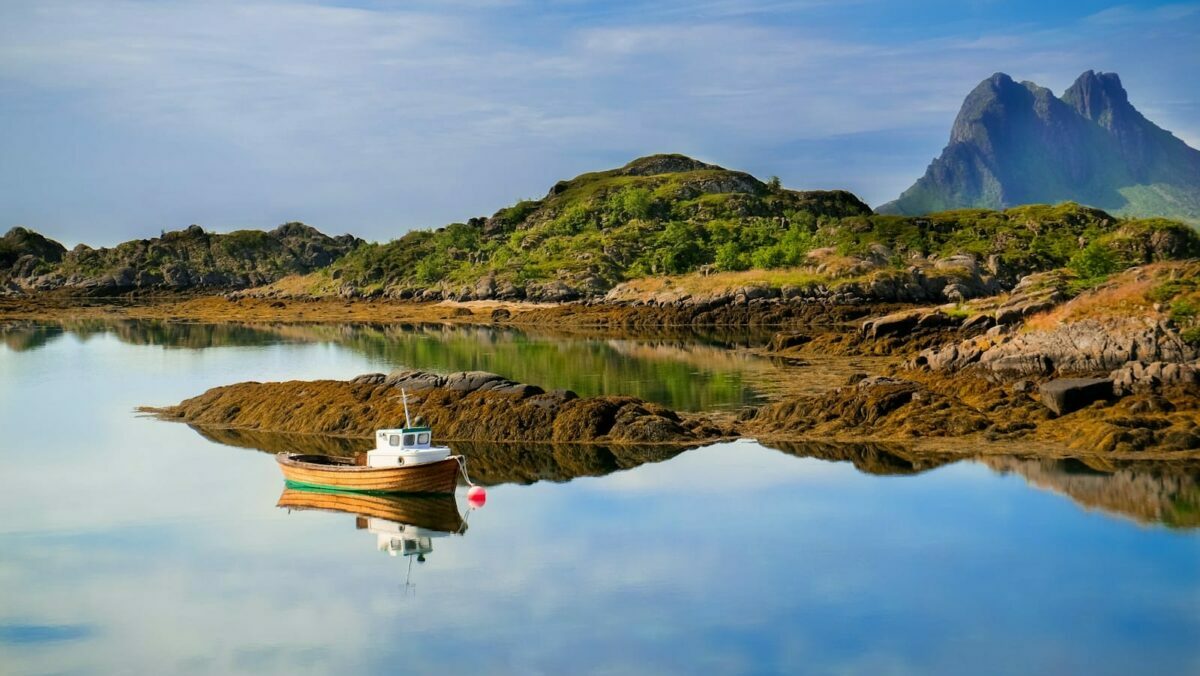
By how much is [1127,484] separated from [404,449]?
21912 millimetres

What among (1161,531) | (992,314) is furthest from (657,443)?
(992,314)

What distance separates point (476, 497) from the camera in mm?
36312

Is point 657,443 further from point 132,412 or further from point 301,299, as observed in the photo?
point 301,299

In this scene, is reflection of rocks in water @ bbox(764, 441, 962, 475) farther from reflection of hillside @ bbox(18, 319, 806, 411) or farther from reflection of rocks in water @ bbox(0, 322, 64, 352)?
reflection of rocks in water @ bbox(0, 322, 64, 352)

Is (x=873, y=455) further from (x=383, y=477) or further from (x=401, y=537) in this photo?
(x=401, y=537)

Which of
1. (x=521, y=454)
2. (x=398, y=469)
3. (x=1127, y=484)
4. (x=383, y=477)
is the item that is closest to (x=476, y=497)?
(x=398, y=469)

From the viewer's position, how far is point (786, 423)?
47.3 metres

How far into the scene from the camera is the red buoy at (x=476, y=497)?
36.2 m

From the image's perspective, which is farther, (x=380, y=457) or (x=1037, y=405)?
(x=1037, y=405)

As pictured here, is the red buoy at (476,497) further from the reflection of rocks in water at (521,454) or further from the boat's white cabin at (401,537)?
the boat's white cabin at (401,537)

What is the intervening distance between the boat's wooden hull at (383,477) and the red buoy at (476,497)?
0.63m

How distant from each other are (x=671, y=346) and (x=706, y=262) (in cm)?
6766

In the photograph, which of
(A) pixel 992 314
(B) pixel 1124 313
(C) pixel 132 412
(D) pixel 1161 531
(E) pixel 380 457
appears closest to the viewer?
(D) pixel 1161 531

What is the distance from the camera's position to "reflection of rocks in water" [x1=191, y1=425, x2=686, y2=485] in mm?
40688
